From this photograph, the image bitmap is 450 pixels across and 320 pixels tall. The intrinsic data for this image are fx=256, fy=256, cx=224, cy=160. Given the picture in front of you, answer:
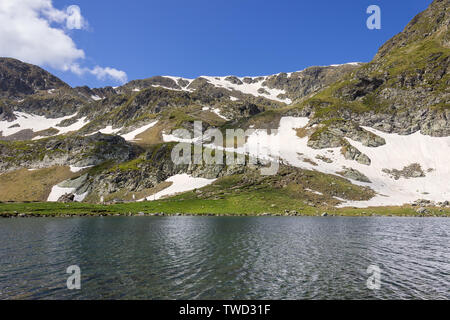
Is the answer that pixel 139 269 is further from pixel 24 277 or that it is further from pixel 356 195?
pixel 356 195

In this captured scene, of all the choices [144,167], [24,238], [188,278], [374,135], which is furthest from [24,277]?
[374,135]

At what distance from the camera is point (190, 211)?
396ft

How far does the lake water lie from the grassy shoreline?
65.7 m

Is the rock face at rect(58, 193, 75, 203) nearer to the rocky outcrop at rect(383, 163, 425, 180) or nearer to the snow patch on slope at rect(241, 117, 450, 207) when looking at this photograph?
the snow patch on slope at rect(241, 117, 450, 207)

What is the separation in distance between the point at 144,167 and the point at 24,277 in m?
166

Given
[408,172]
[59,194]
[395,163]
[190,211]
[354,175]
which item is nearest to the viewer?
[190,211]

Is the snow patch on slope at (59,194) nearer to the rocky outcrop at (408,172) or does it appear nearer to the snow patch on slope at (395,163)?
the snow patch on slope at (395,163)

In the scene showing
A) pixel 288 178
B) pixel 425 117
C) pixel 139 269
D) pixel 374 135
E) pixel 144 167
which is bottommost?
pixel 139 269

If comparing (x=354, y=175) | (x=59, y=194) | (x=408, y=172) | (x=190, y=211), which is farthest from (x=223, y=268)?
(x=59, y=194)

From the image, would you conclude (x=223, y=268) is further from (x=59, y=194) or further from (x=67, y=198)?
(x=59, y=194)

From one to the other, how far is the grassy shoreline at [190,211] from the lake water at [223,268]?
6572 centimetres

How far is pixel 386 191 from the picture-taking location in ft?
450

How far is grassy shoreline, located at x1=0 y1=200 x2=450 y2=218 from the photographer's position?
10619cm

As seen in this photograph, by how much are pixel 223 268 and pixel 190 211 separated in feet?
308
